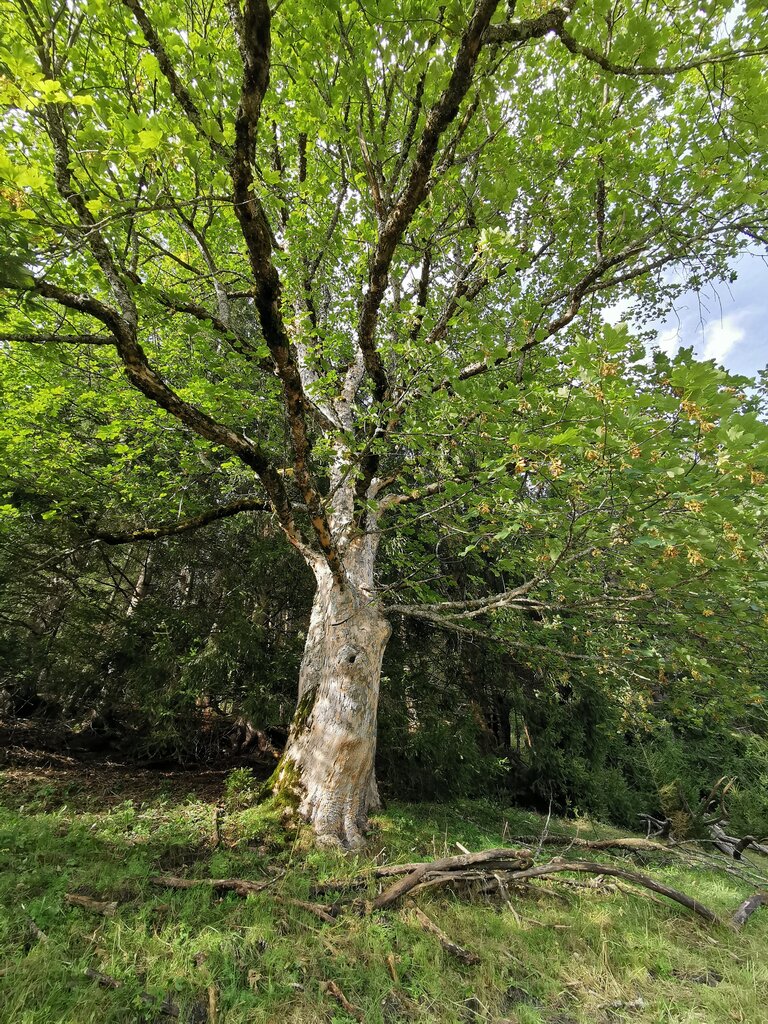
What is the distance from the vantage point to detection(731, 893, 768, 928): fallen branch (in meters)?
3.64

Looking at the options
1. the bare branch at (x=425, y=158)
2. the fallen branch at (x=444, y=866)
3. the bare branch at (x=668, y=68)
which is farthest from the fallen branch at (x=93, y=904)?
the bare branch at (x=668, y=68)

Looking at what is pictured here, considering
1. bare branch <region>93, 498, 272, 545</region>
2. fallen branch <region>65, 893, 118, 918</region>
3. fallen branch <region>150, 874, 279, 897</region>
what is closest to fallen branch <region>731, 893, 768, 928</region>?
fallen branch <region>150, 874, 279, 897</region>

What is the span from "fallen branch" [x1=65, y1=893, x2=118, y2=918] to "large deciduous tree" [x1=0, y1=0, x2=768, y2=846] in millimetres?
1926

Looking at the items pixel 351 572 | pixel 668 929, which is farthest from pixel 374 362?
pixel 668 929

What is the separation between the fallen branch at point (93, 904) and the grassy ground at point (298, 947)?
45mm

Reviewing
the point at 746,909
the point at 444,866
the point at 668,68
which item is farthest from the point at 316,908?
the point at 668,68

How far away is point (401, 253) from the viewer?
5586 mm

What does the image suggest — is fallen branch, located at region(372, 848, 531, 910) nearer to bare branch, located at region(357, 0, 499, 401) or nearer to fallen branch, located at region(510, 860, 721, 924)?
fallen branch, located at region(510, 860, 721, 924)

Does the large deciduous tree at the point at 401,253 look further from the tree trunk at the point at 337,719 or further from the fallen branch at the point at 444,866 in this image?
the fallen branch at the point at 444,866

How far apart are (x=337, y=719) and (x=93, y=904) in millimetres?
2285

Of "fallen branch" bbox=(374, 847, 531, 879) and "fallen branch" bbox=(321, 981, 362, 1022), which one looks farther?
"fallen branch" bbox=(374, 847, 531, 879)

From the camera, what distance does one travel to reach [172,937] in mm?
2686

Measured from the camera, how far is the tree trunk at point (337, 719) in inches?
171

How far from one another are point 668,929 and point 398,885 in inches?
86.3
